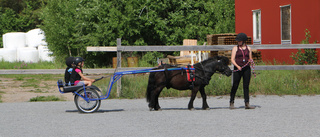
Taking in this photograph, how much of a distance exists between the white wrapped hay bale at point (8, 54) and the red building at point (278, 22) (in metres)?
19.5

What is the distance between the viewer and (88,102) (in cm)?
1015

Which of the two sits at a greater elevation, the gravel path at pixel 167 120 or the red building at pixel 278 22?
the red building at pixel 278 22

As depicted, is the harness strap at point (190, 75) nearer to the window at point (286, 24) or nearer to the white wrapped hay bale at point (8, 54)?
the window at point (286, 24)

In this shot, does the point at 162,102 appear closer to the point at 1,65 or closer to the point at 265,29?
the point at 265,29

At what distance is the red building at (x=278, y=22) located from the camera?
59.6 ft

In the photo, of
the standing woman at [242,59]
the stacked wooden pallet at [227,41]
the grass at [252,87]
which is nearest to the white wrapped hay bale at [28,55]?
the stacked wooden pallet at [227,41]

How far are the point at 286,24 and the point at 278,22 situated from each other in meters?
0.57

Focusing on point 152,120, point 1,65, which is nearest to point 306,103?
point 152,120

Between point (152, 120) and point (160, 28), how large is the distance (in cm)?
1821

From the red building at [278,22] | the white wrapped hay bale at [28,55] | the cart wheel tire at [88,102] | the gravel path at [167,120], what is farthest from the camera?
the white wrapped hay bale at [28,55]

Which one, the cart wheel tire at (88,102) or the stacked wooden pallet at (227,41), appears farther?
the stacked wooden pallet at (227,41)

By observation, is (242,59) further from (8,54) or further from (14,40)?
(14,40)

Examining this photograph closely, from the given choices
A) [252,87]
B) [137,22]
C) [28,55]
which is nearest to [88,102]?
[252,87]

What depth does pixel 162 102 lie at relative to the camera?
12.0 m
